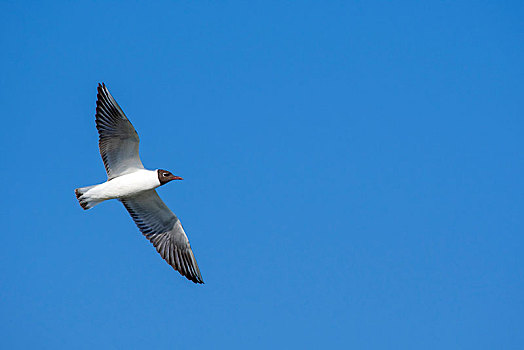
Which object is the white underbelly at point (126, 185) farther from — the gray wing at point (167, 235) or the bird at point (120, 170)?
the gray wing at point (167, 235)

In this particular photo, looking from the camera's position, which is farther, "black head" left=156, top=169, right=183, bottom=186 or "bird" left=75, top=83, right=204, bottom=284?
"black head" left=156, top=169, right=183, bottom=186

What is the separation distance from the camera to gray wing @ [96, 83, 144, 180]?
13602mm

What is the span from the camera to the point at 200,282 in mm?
14883

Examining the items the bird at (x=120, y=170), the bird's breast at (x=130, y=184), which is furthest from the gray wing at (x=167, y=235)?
the bird's breast at (x=130, y=184)

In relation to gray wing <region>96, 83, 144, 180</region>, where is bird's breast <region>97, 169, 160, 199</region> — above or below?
below

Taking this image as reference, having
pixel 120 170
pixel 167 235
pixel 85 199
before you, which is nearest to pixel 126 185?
pixel 120 170

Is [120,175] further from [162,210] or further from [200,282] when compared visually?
[200,282]

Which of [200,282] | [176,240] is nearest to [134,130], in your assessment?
[176,240]

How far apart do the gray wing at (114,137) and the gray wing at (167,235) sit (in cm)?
107

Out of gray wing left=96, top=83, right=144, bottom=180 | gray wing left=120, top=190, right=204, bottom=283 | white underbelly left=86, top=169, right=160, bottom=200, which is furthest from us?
gray wing left=120, top=190, right=204, bottom=283

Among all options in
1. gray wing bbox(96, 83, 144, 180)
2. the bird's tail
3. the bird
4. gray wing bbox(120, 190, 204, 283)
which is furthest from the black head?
the bird's tail

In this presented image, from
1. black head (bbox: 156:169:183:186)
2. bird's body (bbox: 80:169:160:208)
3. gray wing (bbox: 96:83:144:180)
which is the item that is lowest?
bird's body (bbox: 80:169:160:208)

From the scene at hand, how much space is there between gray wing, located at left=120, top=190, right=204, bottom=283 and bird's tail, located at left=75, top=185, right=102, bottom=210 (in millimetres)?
986

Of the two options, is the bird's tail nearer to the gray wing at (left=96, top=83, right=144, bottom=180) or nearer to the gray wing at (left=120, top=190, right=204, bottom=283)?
the gray wing at (left=96, top=83, right=144, bottom=180)
